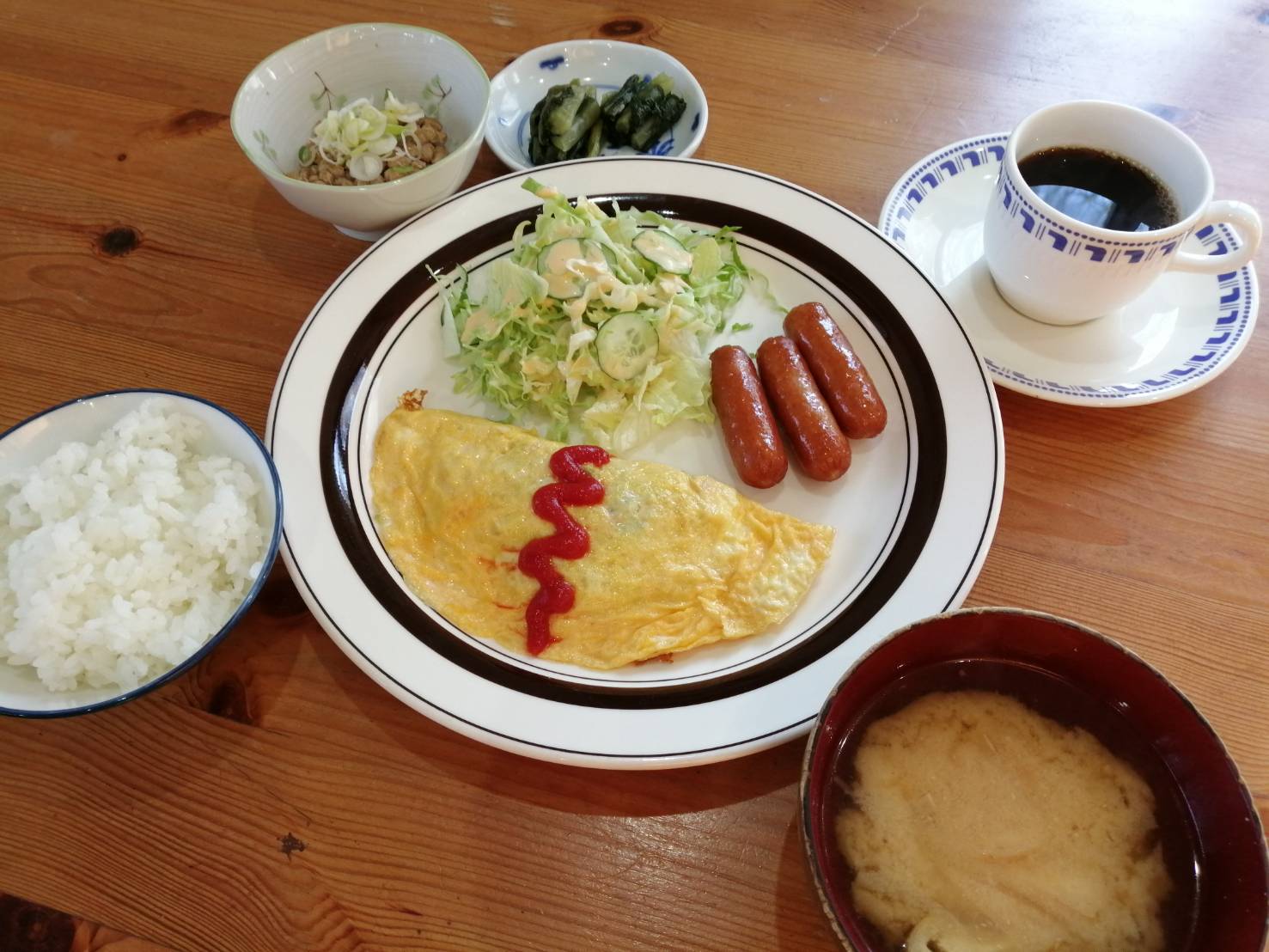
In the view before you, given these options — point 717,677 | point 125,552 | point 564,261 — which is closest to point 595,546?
point 717,677

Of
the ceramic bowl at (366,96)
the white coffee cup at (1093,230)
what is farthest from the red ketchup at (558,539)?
the white coffee cup at (1093,230)

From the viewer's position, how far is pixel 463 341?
2.69 meters

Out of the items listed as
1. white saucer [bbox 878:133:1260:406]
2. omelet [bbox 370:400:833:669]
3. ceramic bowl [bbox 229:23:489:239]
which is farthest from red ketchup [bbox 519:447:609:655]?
white saucer [bbox 878:133:1260:406]

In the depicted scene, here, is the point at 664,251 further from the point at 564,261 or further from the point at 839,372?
the point at 839,372

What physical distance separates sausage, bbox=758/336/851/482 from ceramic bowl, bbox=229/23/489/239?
4.16 ft

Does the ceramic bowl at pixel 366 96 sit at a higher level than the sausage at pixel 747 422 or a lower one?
higher

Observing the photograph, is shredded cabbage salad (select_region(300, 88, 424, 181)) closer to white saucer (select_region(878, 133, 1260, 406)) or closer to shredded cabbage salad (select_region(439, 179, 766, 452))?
shredded cabbage salad (select_region(439, 179, 766, 452))

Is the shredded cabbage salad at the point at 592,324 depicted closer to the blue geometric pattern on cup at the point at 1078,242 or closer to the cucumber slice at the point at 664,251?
the cucumber slice at the point at 664,251

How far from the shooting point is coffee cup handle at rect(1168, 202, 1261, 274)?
7.48 ft

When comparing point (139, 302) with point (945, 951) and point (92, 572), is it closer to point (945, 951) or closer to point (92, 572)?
point (92, 572)

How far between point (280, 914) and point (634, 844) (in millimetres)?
815

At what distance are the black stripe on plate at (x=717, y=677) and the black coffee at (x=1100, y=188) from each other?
1.89 ft

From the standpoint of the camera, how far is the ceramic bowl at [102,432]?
6.16 ft

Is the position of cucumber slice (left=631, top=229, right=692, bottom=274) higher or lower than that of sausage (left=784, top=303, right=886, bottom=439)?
higher
